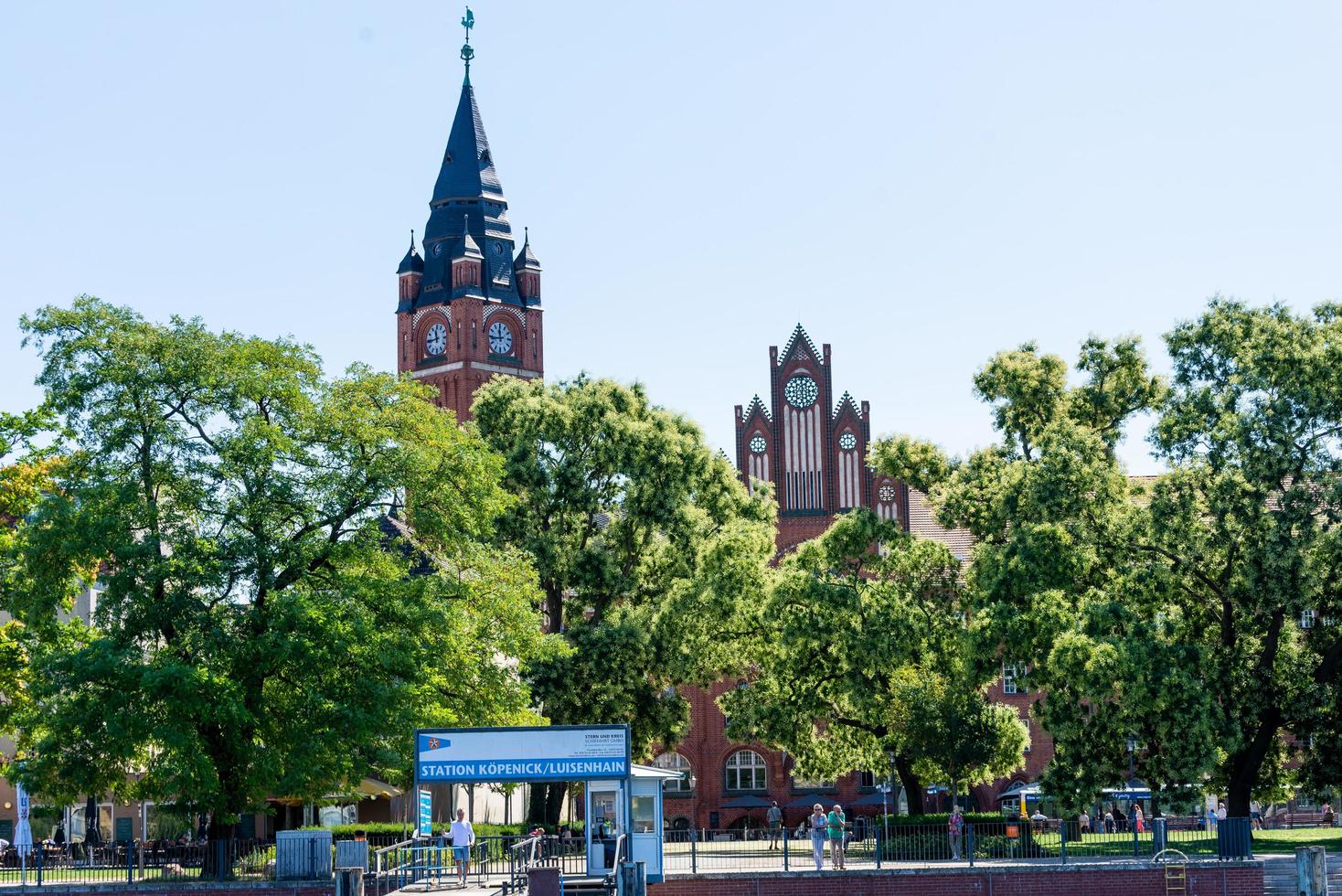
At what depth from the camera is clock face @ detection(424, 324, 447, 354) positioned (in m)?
115

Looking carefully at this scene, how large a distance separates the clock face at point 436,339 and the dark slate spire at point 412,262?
3.83 m

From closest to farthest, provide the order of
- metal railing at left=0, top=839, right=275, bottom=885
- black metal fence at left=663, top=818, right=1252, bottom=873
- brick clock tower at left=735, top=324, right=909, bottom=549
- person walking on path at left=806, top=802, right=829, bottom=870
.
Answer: metal railing at left=0, top=839, right=275, bottom=885
black metal fence at left=663, top=818, right=1252, bottom=873
person walking on path at left=806, top=802, right=829, bottom=870
brick clock tower at left=735, top=324, right=909, bottom=549

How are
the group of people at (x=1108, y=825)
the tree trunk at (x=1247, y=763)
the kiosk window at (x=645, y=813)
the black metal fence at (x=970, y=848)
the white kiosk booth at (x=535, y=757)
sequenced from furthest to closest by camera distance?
the tree trunk at (x=1247, y=763), the group of people at (x=1108, y=825), the black metal fence at (x=970, y=848), the kiosk window at (x=645, y=813), the white kiosk booth at (x=535, y=757)

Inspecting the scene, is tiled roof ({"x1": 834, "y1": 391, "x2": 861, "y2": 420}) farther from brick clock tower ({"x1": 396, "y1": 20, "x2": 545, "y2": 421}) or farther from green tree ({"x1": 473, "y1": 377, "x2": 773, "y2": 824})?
brick clock tower ({"x1": 396, "y1": 20, "x2": 545, "y2": 421})

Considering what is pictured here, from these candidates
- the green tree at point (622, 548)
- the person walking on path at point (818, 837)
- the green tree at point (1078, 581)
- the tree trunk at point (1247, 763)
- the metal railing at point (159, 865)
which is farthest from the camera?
the green tree at point (622, 548)

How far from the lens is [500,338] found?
115625 mm

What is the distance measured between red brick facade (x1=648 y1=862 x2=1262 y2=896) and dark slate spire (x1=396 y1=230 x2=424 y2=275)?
8425 centimetres

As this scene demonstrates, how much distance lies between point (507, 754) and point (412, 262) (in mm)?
86997

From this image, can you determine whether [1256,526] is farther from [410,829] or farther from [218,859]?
[218,859]

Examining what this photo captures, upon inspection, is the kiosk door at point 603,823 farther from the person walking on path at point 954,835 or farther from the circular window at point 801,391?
the circular window at point 801,391

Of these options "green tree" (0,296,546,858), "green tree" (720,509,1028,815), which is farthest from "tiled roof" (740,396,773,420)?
"green tree" (0,296,546,858)

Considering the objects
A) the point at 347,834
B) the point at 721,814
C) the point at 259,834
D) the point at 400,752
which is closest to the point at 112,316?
the point at 400,752

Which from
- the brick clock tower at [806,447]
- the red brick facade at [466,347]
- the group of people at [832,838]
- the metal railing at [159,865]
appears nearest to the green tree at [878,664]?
the group of people at [832,838]

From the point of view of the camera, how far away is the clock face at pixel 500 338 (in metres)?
115
